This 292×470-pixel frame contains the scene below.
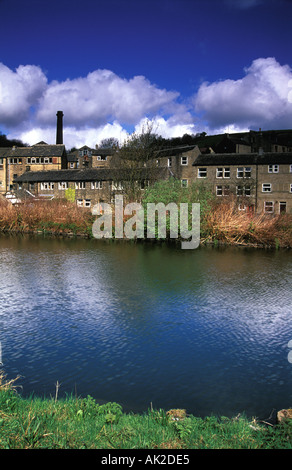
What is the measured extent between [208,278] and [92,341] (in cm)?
1095

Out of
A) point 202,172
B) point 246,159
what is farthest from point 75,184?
→ point 246,159

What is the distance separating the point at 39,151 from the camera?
79125mm

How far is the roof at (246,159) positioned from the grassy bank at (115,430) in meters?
50.2

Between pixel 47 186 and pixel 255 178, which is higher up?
pixel 255 178

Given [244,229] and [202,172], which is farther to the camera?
[202,172]

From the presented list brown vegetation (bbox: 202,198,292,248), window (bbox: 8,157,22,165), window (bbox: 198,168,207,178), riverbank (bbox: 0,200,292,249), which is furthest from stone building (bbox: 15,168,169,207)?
brown vegetation (bbox: 202,198,292,248)

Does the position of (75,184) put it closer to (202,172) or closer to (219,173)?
(202,172)

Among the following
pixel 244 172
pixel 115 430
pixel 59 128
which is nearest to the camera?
pixel 115 430

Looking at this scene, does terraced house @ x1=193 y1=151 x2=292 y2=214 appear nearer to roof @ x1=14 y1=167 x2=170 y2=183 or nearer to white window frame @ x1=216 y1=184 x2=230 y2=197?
white window frame @ x1=216 y1=184 x2=230 y2=197

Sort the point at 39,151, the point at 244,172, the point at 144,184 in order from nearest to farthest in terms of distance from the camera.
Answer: the point at 144,184 → the point at 244,172 → the point at 39,151

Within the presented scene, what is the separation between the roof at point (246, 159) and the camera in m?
53.7

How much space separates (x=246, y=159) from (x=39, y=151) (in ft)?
137
